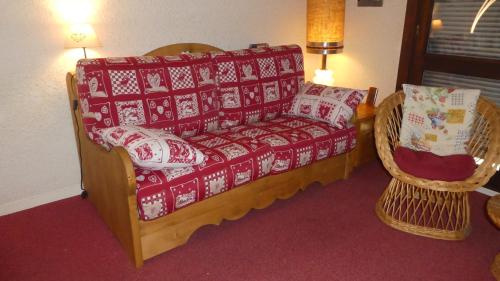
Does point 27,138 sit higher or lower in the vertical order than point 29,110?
lower

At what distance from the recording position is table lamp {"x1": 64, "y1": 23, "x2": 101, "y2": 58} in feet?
7.03

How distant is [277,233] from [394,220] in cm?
73

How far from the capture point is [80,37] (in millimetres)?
2156

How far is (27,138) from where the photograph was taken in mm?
2307

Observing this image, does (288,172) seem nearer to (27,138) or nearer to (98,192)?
(98,192)

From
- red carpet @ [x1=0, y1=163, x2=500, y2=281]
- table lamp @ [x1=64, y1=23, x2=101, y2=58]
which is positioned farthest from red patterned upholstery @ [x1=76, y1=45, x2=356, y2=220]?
red carpet @ [x1=0, y1=163, x2=500, y2=281]

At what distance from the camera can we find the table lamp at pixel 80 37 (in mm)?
2143

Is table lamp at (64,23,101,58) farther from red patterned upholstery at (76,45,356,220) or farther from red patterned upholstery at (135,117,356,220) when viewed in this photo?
red patterned upholstery at (135,117,356,220)

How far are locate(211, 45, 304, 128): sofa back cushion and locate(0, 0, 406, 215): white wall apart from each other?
0.40 m

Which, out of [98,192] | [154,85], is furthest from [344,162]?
[98,192]

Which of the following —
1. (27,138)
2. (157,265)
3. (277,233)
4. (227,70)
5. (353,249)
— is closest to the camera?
(157,265)

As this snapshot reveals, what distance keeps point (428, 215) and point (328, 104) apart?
100 centimetres

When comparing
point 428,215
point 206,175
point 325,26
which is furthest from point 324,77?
point 206,175

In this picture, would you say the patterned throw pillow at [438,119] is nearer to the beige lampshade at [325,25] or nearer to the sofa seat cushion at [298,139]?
the sofa seat cushion at [298,139]
